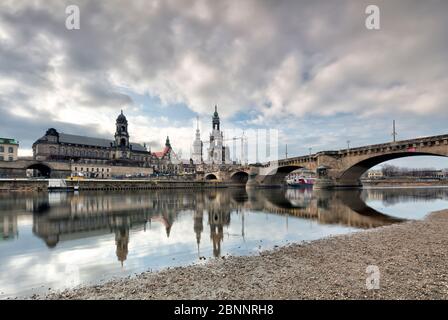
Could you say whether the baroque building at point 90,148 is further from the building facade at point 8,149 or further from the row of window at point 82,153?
the building facade at point 8,149

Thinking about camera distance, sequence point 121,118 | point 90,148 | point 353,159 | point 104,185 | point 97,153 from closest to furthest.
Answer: point 353,159 → point 104,185 → point 90,148 → point 97,153 → point 121,118

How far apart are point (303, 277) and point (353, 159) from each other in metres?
54.2

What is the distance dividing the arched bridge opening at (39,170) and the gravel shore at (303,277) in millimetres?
106029

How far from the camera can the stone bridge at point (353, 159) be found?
3819 centimetres

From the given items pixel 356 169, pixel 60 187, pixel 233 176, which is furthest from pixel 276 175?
pixel 60 187

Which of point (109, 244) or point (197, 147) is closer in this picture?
point (109, 244)

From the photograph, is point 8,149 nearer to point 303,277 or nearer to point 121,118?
point 121,118

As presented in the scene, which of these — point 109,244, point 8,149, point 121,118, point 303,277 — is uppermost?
point 121,118

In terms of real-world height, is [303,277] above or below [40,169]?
below

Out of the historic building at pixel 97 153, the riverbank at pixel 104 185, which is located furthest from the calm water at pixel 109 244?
the historic building at pixel 97 153

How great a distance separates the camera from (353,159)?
176 feet

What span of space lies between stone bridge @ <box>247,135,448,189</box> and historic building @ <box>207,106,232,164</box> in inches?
3283

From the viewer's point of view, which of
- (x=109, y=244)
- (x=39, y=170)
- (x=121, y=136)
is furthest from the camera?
(x=121, y=136)

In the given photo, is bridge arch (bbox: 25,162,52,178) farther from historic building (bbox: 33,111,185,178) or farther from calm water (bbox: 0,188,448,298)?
calm water (bbox: 0,188,448,298)
